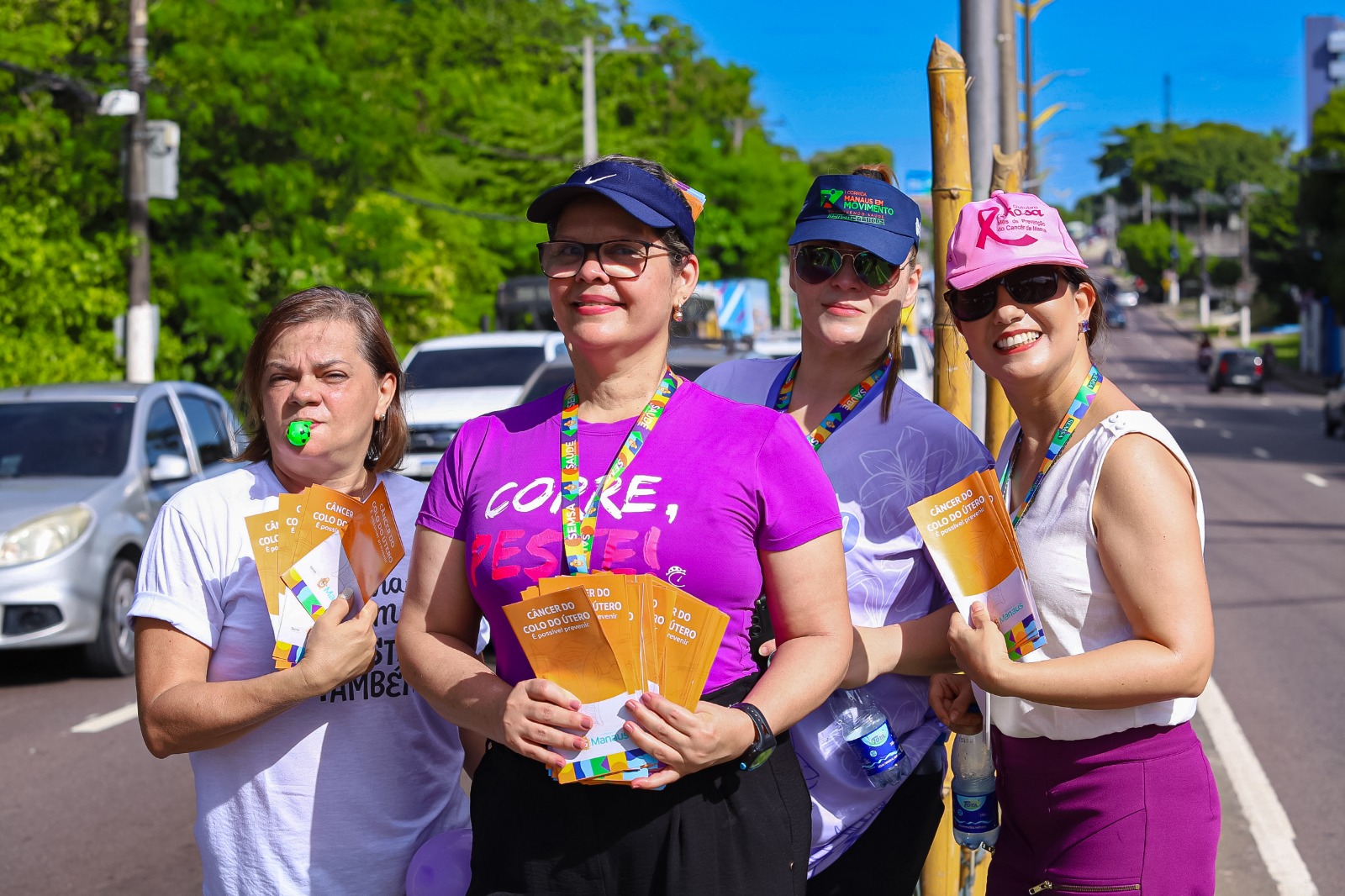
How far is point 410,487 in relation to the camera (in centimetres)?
292

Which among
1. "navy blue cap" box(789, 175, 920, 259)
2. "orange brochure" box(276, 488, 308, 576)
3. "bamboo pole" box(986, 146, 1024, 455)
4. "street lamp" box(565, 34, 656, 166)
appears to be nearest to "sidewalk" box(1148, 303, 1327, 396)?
"street lamp" box(565, 34, 656, 166)

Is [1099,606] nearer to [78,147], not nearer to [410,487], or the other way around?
[410,487]

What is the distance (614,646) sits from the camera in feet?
6.83

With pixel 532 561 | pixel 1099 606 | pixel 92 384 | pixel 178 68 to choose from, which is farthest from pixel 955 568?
pixel 178 68

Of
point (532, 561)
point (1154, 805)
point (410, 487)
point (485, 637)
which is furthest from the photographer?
point (485, 637)

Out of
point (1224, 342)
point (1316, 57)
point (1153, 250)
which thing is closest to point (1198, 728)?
point (1224, 342)

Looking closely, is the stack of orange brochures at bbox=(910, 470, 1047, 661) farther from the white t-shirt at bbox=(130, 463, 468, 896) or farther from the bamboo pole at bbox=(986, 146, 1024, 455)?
the bamboo pole at bbox=(986, 146, 1024, 455)

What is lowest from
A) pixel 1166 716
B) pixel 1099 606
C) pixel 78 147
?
pixel 1166 716

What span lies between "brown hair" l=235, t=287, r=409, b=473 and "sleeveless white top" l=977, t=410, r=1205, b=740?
1.34 metres

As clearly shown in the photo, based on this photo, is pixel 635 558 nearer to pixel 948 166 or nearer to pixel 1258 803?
pixel 948 166

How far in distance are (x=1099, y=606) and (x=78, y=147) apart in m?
19.6

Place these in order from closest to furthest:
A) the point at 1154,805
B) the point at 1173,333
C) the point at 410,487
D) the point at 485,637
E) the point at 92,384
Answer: the point at 1154,805, the point at 410,487, the point at 485,637, the point at 92,384, the point at 1173,333

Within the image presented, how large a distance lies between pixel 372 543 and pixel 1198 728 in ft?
20.1

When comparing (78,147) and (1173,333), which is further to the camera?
(1173,333)
